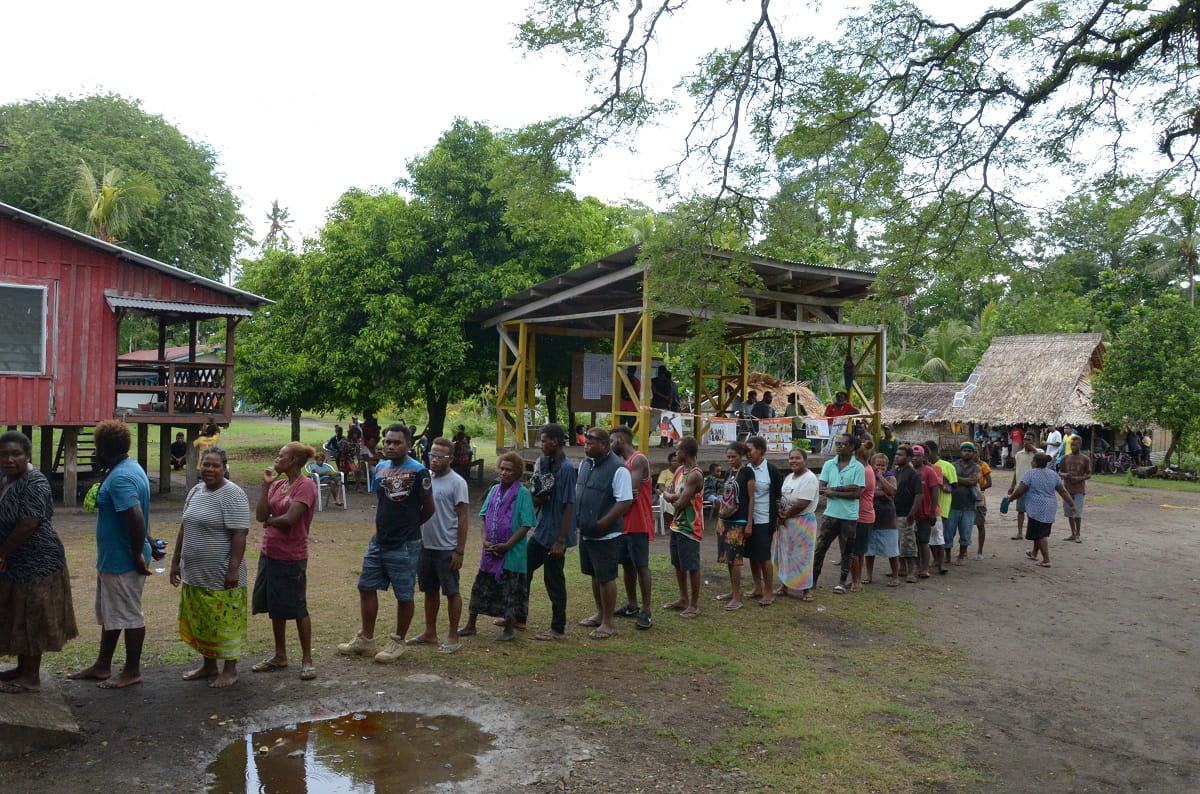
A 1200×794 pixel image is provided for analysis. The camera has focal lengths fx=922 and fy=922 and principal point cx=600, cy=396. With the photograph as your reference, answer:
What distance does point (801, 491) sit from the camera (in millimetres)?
8875

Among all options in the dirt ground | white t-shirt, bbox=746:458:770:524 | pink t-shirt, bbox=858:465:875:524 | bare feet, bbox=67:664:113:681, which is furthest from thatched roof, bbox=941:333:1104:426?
bare feet, bbox=67:664:113:681

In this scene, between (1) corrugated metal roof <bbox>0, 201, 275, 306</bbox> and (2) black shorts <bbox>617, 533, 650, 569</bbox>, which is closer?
(2) black shorts <bbox>617, 533, 650, 569</bbox>

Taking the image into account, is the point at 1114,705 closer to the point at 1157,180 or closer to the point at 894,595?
the point at 894,595

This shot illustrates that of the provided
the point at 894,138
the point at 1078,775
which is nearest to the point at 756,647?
the point at 1078,775

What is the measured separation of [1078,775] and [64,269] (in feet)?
49.2

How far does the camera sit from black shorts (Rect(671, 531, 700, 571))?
26.6 ft

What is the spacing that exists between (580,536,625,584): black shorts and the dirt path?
263 cm

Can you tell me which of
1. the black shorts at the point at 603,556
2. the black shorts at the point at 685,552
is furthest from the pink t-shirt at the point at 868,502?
the black shorts at the point at 603,556

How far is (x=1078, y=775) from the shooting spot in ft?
16.1

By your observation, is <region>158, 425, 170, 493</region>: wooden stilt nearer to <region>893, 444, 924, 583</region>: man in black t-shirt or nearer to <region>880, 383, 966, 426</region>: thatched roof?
<region>893, 444, 924, 583</region>: man in black t-shirt

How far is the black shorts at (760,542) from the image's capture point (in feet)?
28.1

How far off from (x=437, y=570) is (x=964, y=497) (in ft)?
24.9

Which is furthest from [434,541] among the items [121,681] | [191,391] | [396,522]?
[191,391]

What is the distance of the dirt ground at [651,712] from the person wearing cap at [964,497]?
2.88 metres
